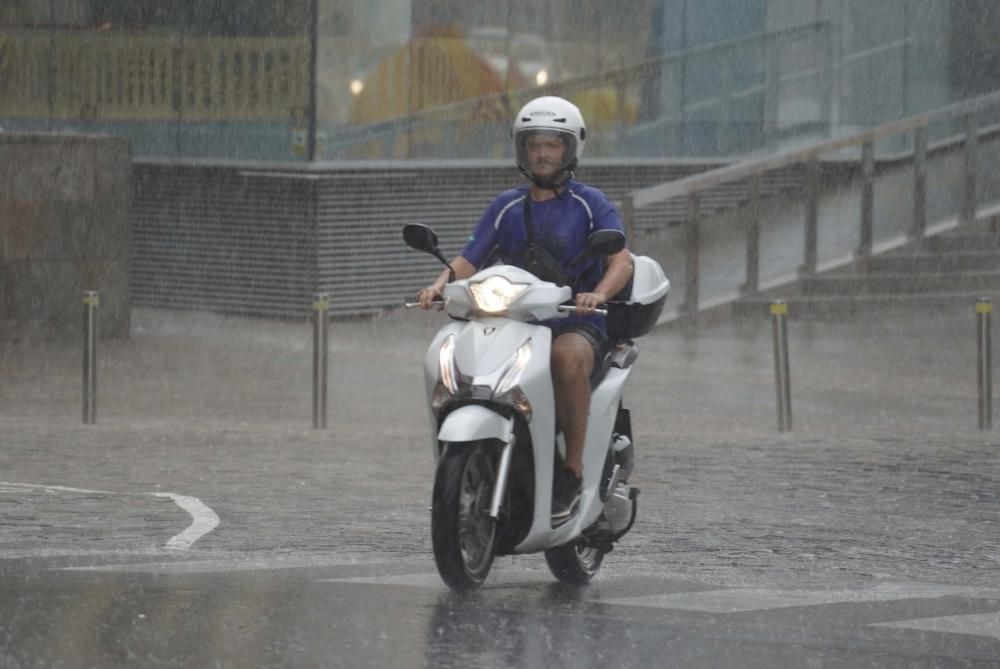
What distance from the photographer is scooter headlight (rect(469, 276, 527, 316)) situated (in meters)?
8.16

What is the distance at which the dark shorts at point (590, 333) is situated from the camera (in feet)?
27.7

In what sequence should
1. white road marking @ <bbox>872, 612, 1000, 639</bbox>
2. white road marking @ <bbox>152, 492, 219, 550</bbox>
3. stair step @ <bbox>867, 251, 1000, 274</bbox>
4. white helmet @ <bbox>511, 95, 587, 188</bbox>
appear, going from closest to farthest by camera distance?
white road marking @ <bbox>872, 612, 1000, 639</bbox>
white helmet @ <bbox>511, 95, 587, 188</bbox>
white road marking @ <bbox>152, 492, 219, 550</bbox>
stair step @ <bbox>867, 251, 1000, 274</bbox>

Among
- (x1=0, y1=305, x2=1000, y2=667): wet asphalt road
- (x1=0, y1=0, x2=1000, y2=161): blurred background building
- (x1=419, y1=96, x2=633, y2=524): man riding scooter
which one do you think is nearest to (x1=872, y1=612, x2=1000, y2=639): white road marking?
(x1=0, y1=305, x2=1000, y2=667): wet asphalt road

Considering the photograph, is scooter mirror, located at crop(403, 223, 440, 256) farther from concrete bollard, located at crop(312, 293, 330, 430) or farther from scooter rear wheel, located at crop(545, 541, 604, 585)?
concrete bollard, located at crop(312, 293, 330, 430)

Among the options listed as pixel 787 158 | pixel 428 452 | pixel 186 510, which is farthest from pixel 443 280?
pixel 787 158

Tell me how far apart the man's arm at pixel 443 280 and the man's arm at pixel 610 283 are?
48 centimetres

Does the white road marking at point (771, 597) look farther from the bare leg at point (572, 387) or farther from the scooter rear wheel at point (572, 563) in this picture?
the bare leg at point (572, 387)

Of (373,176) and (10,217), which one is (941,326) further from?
(10,217)

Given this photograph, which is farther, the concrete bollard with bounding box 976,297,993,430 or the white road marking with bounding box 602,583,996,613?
the concrete bollard with bounding box 976,297,993,430

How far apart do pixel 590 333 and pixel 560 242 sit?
0.35 m

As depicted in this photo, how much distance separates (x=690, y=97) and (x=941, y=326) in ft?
19.3

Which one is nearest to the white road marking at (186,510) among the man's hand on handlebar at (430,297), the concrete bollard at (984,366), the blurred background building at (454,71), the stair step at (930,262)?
the man's hand on handlebar at (430,297)

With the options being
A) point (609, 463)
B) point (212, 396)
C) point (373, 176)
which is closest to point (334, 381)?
point (212, 396)

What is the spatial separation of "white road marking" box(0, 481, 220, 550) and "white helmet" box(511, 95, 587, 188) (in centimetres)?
216
